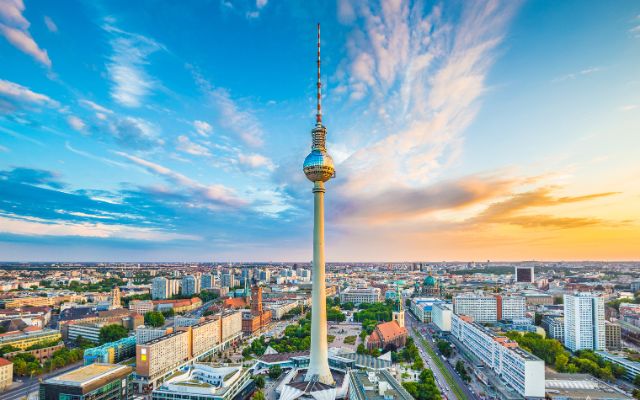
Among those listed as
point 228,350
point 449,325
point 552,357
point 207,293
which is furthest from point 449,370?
point 207,293

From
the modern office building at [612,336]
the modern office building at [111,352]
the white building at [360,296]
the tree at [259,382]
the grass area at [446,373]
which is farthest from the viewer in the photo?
the white building at [360,296]

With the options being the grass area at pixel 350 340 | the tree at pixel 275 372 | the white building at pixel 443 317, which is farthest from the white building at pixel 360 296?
the tree at pixel 275 372

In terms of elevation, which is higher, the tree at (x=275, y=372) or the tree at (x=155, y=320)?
the tree at (x=275, y=372)

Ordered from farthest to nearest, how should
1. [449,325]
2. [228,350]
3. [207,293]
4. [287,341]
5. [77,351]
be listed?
[207,293] → [449,325] → [228,350] → [287,341] → [77,351]

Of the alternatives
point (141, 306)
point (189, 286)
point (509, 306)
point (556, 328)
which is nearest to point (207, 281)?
point (189, 286)

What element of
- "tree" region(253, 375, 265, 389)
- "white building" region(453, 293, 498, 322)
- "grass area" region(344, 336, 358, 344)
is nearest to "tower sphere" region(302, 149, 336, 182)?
"tree" region(253, 375, 265, 389)

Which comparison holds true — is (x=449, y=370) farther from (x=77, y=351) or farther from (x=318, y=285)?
(x=77, y=351)

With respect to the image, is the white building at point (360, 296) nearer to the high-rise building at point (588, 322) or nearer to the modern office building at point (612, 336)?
the modern office building at point (612, 336)
